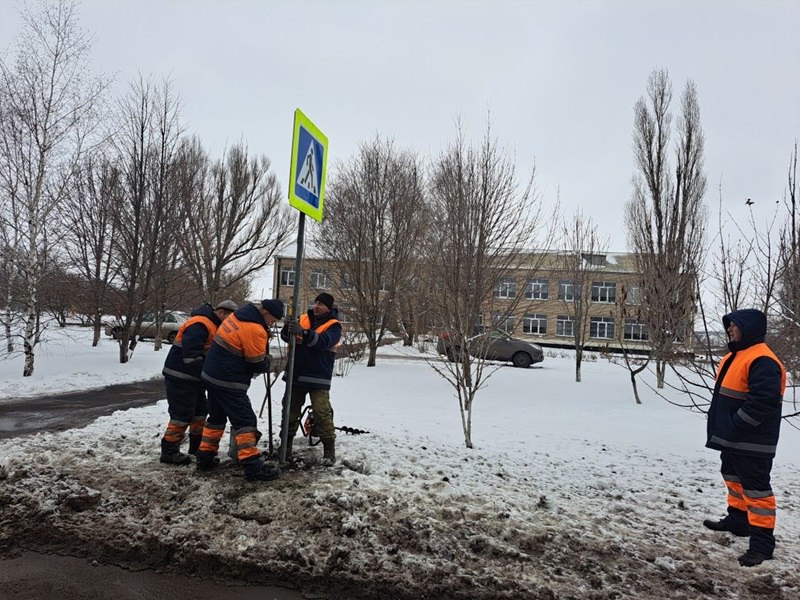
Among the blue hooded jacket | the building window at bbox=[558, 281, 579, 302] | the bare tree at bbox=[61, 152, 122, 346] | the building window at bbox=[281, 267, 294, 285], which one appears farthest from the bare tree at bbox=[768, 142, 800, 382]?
the building window at bbox=[281, 267, 294, 285]

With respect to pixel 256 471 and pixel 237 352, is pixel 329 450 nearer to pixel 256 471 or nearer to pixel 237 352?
pixel 256 471

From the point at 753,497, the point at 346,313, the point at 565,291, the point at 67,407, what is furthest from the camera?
the point at 565,291

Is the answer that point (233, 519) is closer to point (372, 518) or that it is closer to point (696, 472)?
point (372, 518)

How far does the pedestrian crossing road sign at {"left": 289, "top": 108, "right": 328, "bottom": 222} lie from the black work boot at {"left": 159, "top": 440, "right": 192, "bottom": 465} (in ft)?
8.33

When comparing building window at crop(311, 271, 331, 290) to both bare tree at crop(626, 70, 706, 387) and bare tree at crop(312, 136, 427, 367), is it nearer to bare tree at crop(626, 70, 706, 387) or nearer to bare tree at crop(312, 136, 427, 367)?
bare tree at crop(312, 136, 427, 367)

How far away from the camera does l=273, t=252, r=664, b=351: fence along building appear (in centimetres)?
1123

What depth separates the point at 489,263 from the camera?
8.91 meters

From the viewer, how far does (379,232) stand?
17234mm

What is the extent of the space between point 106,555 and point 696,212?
53.5 feet

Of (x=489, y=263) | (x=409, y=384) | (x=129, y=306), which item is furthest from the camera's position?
(x=129, y=306)

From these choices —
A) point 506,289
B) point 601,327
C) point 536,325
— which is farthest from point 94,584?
point 601,327

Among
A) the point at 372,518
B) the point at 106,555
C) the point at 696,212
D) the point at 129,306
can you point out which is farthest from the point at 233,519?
the point at 696,212

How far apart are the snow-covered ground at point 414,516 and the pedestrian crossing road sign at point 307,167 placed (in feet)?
7.95

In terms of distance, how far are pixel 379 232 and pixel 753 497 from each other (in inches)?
580
